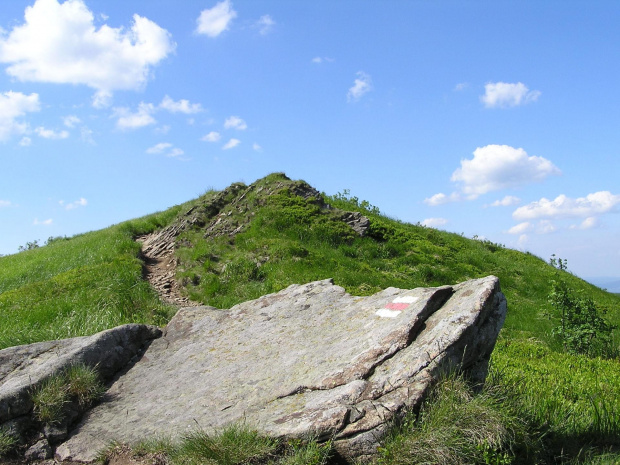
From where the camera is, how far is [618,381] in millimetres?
8742

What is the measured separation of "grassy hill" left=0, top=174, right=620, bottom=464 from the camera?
5859 mm

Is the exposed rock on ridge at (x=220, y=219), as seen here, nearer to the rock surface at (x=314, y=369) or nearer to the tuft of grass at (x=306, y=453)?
the rock surface at (x=314, y=369)

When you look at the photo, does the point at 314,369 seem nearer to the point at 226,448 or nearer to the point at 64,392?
the point at 226,448

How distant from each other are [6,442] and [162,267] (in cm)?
1172

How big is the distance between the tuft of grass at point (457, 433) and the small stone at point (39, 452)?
358 cm

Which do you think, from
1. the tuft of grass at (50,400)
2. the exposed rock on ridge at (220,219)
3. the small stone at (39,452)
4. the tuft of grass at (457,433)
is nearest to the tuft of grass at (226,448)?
the tuft of grass at (457,433)

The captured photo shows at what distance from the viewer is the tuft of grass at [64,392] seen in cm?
573

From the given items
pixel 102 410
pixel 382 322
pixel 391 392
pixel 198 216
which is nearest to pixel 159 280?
pixel 198 216

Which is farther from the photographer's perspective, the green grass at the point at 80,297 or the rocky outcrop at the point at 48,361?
the green grass at the point at 80,297

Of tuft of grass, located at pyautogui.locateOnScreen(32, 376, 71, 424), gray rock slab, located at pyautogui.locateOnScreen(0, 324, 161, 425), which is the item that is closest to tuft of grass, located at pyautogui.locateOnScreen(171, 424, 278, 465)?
tuft of grass, located at pyautogui.locateOnScreen(32, 376, 71, 424)

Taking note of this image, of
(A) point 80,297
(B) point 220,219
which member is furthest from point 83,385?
(B) point 220,219

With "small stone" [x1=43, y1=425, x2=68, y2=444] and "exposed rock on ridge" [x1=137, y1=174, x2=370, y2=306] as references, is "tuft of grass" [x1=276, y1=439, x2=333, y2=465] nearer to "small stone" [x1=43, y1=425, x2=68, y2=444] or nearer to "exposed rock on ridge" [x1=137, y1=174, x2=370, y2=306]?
"small stone" [x1=43, y1=425, x2=68, y2=444]

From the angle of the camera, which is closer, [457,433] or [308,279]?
[457,433]

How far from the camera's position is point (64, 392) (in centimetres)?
599
